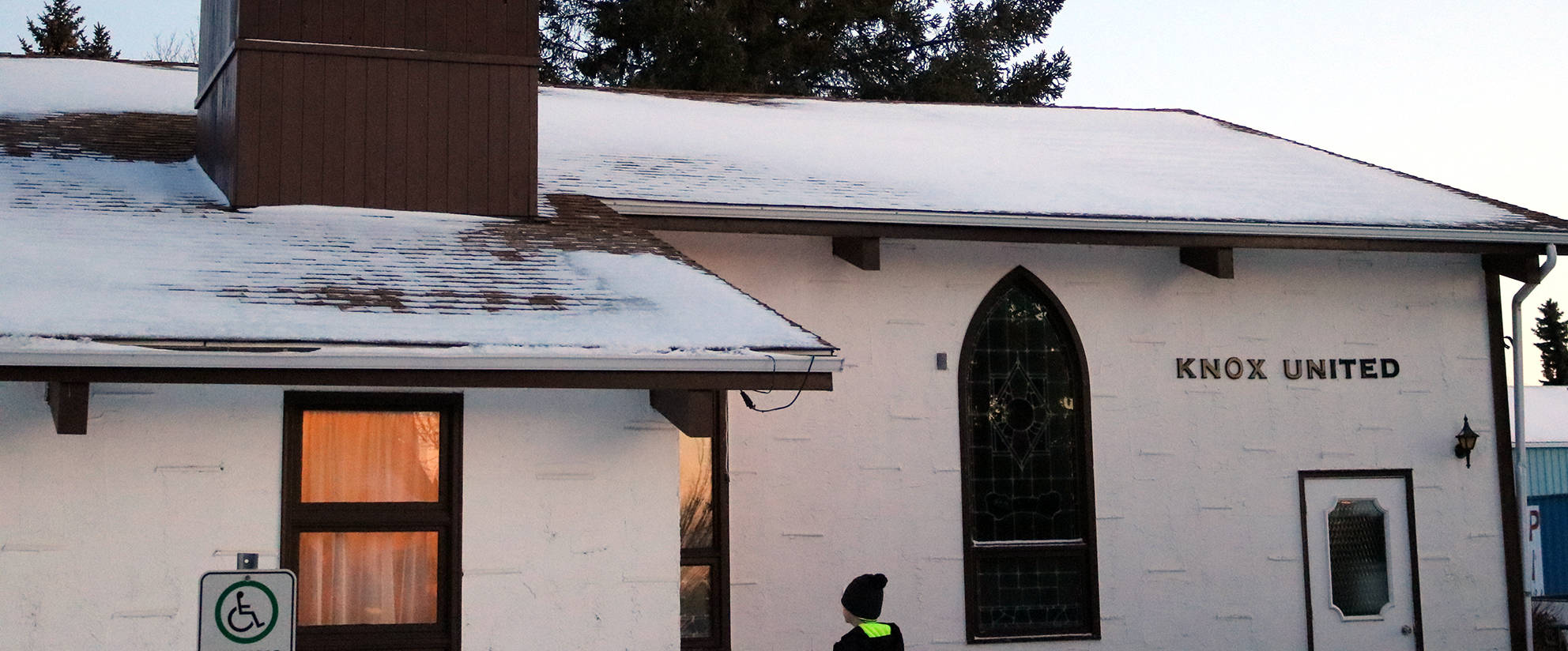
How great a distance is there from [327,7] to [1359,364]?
7.97 meters

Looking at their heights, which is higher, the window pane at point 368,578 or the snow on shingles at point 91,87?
the snow on shingles at point 91,87

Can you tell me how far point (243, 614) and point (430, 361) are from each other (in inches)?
77.0

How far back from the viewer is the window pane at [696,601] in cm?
1018

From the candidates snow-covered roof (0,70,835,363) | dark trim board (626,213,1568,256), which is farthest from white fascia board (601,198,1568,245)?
snow-covered roof (0,70,835,363)

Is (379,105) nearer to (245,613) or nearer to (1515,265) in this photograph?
(245,613)

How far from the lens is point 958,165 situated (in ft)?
39.8

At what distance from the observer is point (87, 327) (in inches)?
257

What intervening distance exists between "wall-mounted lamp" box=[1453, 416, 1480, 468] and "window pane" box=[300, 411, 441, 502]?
26.4 ft

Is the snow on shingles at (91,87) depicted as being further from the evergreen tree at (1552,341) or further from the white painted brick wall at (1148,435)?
the evergreen tree at (1552,341)

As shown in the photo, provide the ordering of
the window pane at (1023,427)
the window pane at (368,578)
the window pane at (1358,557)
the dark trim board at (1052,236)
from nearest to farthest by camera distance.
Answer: the window pane at (368,578)
the dark trim board at (1052,236)
the window pane at (1023,427)
the window pane at (1358,557)

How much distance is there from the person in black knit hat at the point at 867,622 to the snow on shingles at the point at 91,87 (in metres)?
7.36

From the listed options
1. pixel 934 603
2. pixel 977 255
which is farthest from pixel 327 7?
pixel 934 603

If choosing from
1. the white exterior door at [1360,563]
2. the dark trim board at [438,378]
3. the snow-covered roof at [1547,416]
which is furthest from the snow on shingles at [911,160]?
the snow-covered roof at [1547,416]

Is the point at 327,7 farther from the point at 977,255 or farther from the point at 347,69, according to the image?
the point at 977,255
